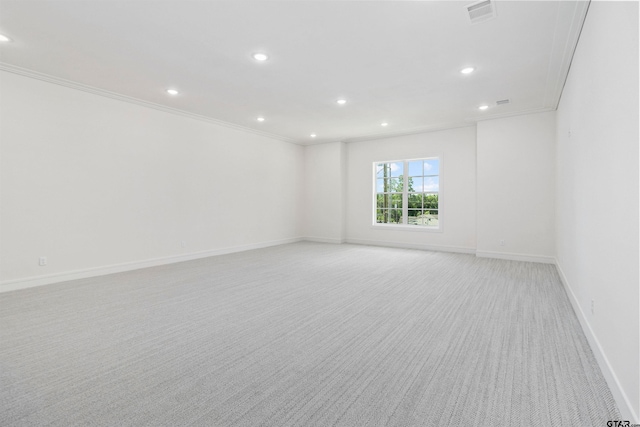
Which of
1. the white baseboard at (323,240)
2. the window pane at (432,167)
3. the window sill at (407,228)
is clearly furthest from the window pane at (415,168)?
the white baseboard at (323,240)

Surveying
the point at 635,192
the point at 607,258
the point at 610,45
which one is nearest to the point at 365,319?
the point at 607,258

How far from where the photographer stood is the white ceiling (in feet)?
9.09

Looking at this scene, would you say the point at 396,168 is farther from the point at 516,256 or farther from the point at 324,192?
the point at 516,256

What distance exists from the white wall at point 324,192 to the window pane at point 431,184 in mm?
2215

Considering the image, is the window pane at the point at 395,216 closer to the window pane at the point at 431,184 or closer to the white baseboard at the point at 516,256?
the window pane at the point at 431,184

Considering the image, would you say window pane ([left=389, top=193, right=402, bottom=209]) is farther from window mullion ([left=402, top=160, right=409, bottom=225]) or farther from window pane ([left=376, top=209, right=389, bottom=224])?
window pane ([left=376, top=209, right=389, bottom=224])

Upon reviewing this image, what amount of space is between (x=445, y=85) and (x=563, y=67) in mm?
1367

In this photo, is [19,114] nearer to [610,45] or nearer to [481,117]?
[610,45]

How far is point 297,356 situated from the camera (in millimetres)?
2244

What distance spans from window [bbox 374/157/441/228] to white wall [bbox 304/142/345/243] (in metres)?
1.00

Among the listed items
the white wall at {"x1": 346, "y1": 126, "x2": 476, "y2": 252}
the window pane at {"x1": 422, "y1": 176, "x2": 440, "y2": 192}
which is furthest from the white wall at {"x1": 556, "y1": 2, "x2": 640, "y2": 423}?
the window pane at {"x1": 422, "y1": 176, "x2": 440, "y2": 192}

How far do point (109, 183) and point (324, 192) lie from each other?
5.16 meters

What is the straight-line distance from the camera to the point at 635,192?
147 centimetres

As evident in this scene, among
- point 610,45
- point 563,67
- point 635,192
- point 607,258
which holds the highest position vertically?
point 563,67
